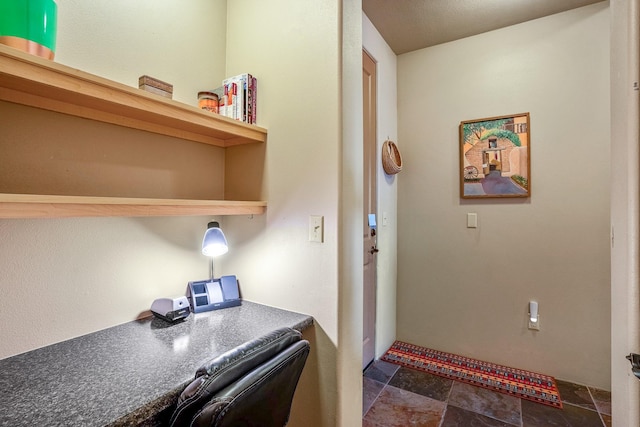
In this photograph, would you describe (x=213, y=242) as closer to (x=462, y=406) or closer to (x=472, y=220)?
(x=462, y=406)

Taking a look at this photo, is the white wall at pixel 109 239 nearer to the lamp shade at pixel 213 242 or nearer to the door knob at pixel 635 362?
the lamp shade at pixel 213 242

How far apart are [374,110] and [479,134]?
844 mm

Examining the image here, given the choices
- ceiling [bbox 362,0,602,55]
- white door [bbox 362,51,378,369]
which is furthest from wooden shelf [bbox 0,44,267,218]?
ceiling [bbox 362,0,602,55]

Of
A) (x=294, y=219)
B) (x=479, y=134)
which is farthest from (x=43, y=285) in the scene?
(x=479, y=134)

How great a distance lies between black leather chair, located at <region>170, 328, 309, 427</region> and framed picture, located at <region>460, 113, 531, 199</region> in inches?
81.0

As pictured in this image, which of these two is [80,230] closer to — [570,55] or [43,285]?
[43,285]

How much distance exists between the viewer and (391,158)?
248cm

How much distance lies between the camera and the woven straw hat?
2.45m

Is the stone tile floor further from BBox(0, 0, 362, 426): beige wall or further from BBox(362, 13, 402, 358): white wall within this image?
BBox(0, 0, 362, 426): beige wall

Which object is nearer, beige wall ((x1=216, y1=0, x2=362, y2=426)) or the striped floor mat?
beige wall ((x1=216, y1=0, x2=362, y2=426))

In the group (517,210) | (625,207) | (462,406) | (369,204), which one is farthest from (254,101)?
(462,406)

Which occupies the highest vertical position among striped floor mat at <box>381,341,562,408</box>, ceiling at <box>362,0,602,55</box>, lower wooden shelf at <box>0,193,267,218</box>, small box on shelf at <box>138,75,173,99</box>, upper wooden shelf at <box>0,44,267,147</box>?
ceiling at <box>362,0,602,55</box>

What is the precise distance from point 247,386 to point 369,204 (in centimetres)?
175

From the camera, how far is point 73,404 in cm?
73
